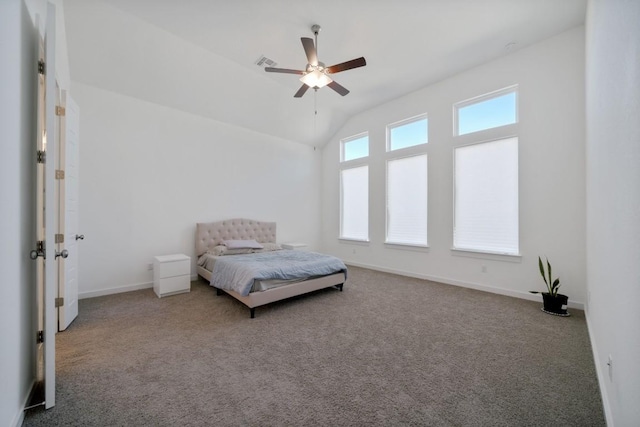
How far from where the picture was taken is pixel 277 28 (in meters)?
3.28

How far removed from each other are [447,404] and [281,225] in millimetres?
4977

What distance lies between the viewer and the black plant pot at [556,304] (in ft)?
10.2

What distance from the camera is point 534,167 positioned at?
367 centimetres


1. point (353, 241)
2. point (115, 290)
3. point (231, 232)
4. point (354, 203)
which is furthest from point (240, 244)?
point (354, 203)

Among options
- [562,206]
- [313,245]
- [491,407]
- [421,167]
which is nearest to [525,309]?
[562,206]

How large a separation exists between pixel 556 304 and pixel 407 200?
9.00ft

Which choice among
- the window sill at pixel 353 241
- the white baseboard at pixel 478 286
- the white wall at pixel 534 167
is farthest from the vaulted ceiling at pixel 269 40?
the white baseboard at pixel 478 286

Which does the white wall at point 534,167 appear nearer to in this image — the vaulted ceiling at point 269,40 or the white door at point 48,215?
the vaulted ceiling at point 269,40

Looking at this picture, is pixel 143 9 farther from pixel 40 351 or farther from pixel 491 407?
pixel 491 407

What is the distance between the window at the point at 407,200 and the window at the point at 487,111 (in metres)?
0.86

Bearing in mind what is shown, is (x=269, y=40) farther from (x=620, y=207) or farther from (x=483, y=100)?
(x=620, y=207)

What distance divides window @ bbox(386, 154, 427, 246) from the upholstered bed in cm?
A: 181

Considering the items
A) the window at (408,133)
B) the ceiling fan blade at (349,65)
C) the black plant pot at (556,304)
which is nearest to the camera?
the ceiling fan blade at (349,65)

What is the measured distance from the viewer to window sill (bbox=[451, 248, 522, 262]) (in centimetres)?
380
